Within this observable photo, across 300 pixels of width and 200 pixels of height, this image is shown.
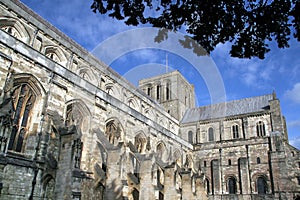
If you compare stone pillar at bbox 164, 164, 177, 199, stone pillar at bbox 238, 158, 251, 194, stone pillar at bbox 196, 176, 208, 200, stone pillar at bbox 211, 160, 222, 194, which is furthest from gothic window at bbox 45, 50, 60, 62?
stone pillar at bbox 238, 158, 251, 194

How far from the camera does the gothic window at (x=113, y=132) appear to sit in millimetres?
19645

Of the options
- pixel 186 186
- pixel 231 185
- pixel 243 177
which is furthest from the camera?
pixel 231 185

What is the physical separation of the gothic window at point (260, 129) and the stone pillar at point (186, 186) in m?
13.6

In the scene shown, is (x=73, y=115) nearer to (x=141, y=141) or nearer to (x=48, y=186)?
(x=48, y=186)

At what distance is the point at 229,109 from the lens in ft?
124

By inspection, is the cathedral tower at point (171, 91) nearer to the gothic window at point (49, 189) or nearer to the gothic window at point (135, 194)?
the gothic window at point (135, 194)

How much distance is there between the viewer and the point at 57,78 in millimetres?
15352

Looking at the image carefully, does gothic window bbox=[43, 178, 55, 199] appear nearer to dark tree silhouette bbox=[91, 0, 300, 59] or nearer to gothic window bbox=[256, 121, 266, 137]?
dark tree silhouette bbox=[91, 0, 300, 59]

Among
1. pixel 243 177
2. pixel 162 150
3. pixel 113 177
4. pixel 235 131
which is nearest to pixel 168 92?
pixel 235 131

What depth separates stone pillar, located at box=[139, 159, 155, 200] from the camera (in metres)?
16.3

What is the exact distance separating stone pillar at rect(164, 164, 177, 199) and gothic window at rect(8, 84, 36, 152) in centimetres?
1107

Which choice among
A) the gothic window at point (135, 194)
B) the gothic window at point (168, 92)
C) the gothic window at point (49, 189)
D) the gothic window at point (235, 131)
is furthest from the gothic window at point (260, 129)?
the gothic window at point (49, 189)

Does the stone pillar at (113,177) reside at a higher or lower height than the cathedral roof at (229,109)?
lower

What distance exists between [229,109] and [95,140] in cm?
2593
